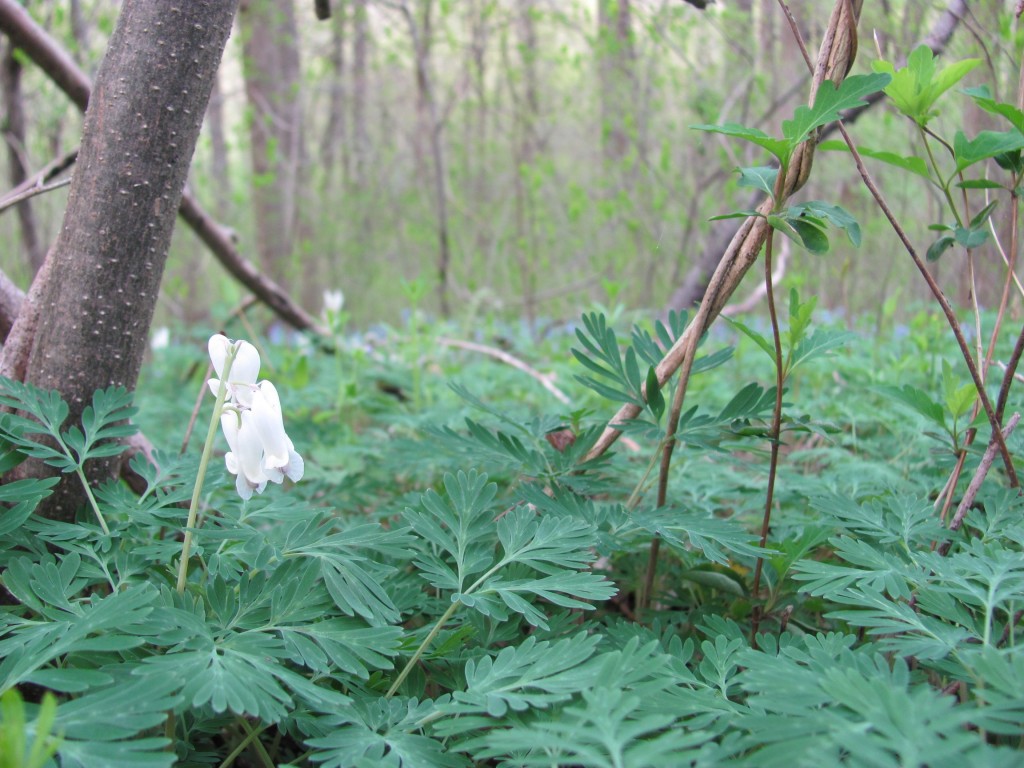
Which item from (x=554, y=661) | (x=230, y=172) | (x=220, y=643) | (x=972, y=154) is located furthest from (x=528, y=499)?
(x=230, y=172)

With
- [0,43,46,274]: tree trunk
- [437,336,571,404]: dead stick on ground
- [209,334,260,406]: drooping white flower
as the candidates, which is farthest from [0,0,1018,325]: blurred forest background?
[209,334,260,406]: drooping white flower

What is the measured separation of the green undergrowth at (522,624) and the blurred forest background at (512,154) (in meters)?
1.82

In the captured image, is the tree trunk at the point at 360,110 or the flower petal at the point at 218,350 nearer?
the flower petal at the point at 218,350

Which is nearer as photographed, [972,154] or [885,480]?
[972,154]

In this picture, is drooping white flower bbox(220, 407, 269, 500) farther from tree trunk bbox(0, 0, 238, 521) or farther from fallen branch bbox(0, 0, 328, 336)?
fallen branch bbox(0, 0, 328, 336)

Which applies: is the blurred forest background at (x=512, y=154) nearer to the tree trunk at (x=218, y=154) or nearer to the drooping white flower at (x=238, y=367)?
the tree trunk at (x=218, y=154)

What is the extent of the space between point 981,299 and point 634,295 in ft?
10.1

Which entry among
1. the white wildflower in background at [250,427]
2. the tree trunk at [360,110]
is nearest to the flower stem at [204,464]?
the white wildflower in background at [250,427]

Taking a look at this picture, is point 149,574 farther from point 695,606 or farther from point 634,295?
point 634,295

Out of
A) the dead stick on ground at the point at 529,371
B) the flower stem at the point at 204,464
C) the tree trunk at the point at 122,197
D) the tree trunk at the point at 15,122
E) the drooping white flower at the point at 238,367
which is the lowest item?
the dead stick on ground at the point at 529,371

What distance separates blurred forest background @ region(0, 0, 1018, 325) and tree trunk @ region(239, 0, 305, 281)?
0.08 ft

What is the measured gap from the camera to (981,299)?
144 inches

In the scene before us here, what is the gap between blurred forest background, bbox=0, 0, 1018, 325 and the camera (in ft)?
14.8

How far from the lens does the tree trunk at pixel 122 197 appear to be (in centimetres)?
110
